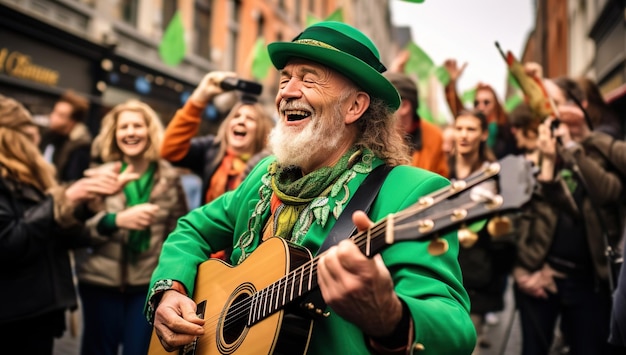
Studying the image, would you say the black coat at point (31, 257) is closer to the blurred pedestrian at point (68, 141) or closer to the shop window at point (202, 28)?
the blurred pedestrian at point (68, 141)

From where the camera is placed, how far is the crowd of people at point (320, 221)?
1.77 metres

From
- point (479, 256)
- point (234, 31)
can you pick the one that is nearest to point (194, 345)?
point (479, 256)

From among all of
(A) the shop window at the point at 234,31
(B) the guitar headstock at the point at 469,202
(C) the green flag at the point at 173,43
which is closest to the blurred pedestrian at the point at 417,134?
(B) the guitar headstock at the point at 469,202

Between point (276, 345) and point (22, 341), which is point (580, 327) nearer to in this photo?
point (276, 345)

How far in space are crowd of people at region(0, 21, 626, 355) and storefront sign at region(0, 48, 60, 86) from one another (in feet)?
22.4

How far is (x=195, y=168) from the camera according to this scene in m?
4.54

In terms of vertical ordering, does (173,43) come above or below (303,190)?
above

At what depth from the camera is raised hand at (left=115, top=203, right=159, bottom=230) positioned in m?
3.77

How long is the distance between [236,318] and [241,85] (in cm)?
224

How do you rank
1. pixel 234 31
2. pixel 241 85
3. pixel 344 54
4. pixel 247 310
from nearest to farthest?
pixel 247 310
pixel 344 54
pixel 241 85
pixel 234 31

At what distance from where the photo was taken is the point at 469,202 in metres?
1.39

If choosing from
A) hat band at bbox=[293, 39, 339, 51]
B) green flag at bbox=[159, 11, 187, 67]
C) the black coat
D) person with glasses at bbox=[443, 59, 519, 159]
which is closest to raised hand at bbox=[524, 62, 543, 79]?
hat band at bbox=[293, 39, 339, 51]

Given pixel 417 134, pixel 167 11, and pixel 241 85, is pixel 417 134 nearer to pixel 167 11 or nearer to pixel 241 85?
pixel 241 85

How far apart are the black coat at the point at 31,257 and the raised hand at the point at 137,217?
0.29m
